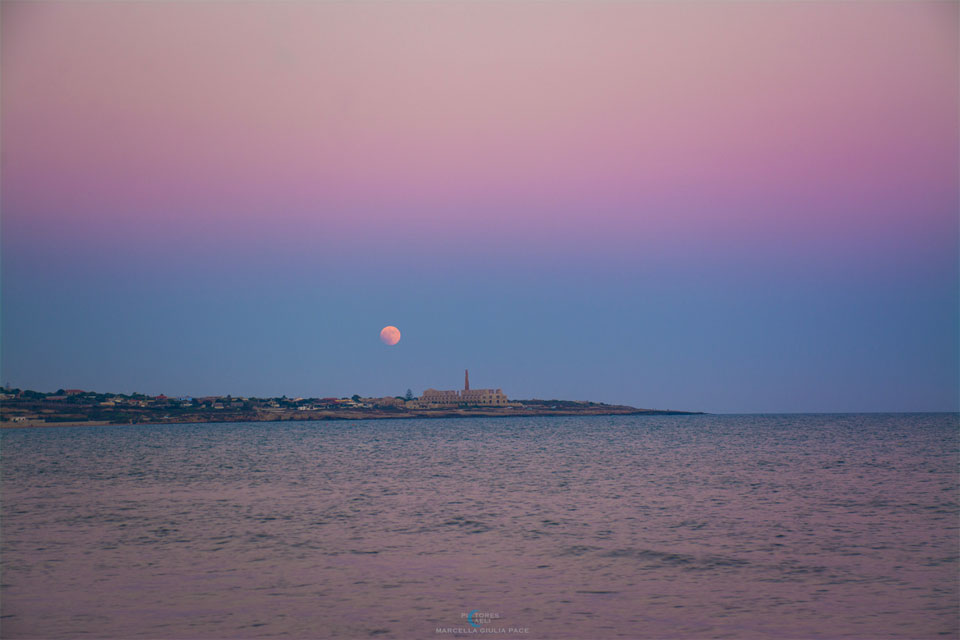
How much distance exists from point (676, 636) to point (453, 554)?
9018 millimetres

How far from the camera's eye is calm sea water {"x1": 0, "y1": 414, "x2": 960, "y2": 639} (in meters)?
16.0

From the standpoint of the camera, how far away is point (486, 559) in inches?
856

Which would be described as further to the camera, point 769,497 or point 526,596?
point 769,497

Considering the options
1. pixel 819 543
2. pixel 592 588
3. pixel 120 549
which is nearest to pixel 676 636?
pixel 592 588

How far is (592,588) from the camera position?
18.5 m

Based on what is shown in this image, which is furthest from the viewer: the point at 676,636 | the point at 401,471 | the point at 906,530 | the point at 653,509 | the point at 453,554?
the point at 401,471

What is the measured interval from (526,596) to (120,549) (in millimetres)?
14095

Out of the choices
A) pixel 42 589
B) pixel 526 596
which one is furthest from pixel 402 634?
pixel 42 589

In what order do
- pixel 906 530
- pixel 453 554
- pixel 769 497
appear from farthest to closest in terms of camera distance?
pixel 769 497
pixel 906 530
pixel 453 554

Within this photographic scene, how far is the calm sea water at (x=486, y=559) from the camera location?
1603 cm

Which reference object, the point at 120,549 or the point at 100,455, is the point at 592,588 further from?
the point at 100,455

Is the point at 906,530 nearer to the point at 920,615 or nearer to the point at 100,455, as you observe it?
the point at 920,615

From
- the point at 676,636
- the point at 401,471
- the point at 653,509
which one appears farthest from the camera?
the point at 401,471

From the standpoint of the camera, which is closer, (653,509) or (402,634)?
(402,634)
